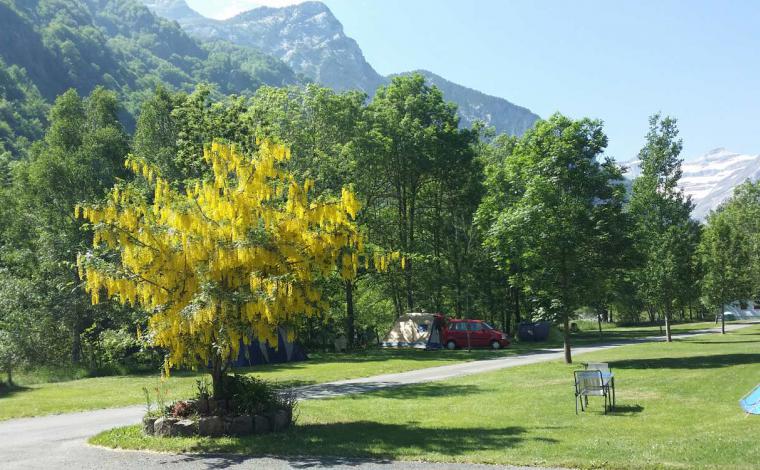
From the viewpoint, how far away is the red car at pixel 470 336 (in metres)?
40.3

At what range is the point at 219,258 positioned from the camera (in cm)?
1276

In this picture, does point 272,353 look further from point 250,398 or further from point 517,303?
point 517,303

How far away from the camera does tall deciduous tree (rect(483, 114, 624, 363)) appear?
26531 millimetres

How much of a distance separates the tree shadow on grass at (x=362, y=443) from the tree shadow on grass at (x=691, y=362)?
13441 mm

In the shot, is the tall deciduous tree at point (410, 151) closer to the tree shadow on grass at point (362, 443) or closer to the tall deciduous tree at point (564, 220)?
the tall deciduous tree at point (564, 220)

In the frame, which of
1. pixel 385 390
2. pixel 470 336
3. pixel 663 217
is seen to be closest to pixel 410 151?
pixel 470 336

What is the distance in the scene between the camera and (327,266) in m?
13.9

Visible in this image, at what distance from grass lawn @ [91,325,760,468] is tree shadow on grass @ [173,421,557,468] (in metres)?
0.02

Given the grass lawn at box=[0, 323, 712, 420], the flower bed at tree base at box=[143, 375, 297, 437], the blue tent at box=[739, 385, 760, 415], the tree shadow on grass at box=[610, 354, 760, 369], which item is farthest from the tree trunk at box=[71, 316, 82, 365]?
the blue tent at box=[739, 385, 760, 415]

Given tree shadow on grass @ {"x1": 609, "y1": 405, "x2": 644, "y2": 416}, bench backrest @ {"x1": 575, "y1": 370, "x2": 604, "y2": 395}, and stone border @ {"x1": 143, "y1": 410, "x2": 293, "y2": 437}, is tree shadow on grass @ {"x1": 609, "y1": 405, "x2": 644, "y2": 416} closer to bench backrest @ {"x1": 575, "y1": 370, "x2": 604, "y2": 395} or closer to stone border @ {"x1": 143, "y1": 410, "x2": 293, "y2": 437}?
bench backrest @ {"x1": 575, "y1": 370, "x2": 604, "y2": 395}

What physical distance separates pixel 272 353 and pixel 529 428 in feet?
69.4

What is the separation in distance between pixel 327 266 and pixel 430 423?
408cm

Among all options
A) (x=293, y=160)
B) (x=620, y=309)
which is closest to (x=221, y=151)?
(x=293, y=160)

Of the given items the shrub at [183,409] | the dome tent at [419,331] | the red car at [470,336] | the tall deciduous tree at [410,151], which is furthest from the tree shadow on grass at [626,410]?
the tall deciduous tree at [410,151]
